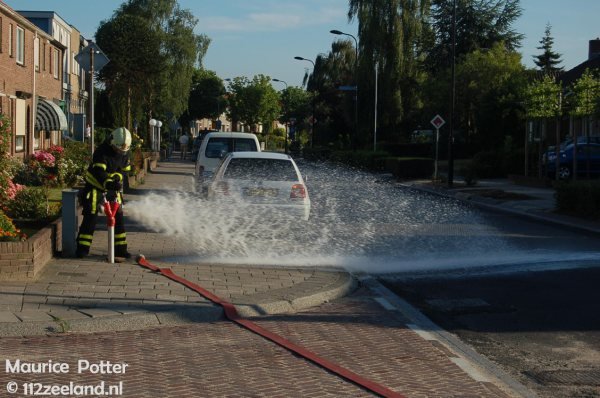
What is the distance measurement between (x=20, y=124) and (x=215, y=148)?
501 inches

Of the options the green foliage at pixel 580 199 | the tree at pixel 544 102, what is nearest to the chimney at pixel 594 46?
the tree at pixel 544 102

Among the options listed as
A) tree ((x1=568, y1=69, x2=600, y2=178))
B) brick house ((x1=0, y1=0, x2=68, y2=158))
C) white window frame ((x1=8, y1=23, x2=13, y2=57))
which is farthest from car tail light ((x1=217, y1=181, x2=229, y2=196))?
white window frame ((x1=8, y1=23, x2=13, y2=57))

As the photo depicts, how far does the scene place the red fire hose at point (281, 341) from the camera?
5.62 m

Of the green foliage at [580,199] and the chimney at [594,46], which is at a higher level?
the chimney at [594,46]

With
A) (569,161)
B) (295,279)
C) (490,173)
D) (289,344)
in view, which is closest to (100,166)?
(295,279)

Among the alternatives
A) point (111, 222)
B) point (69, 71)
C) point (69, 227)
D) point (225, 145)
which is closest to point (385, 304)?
point (111, 222)

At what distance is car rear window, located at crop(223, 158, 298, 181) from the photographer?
1414 centimetres

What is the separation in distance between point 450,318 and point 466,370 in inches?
78.4

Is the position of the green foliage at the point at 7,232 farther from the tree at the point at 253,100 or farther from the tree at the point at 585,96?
the tree at the point at 253,100

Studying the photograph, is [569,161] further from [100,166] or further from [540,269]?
[100,166]

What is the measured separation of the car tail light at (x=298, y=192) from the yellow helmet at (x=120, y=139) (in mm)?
4072

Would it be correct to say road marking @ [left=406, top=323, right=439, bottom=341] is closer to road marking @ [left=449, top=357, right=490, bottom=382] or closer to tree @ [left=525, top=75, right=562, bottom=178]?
road marking @ [left=449, top=357, right=490, bottom=382]

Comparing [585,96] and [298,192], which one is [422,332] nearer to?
[298,192]

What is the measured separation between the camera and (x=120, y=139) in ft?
34.5
